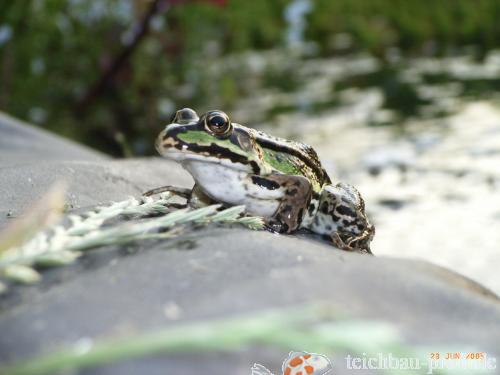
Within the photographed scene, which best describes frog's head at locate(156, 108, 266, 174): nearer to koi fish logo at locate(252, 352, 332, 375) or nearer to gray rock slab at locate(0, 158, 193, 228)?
gray rock slab at locate(0, 158, 193, 228)

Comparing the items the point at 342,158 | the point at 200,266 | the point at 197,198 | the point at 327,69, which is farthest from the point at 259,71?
the point at 200,266

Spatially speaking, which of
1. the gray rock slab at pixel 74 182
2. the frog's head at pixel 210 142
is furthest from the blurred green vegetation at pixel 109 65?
the frog's head at pixel 210 142

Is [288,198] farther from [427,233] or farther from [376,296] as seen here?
[427,233]

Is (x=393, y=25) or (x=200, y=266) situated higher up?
(x=393, y=25)

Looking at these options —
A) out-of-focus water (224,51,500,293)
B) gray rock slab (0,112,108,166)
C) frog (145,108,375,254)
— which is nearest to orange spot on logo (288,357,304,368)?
frog (145,108,375,254)

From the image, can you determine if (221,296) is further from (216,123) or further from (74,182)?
(74,182)

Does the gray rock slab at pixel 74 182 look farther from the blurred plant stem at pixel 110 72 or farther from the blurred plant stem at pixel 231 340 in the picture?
the blurred plant stem at pixel 110 72

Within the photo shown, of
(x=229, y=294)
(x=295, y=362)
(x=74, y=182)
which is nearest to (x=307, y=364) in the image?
(x=295, y=362)

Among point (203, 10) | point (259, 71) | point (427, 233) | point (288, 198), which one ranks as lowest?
point (288, 198)
